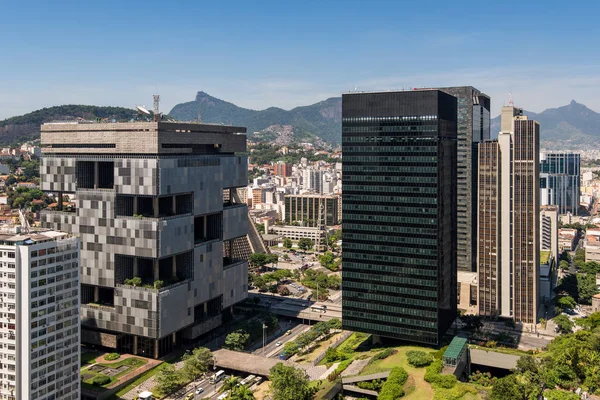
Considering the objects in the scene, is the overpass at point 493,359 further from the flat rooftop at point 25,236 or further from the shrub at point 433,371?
the flat rooftop at point 25,236

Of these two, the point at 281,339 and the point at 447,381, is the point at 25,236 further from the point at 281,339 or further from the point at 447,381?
the point at 447,381

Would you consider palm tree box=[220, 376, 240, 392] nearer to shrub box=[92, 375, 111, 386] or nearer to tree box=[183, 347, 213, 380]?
tree box=[183, 347, 213, 380]

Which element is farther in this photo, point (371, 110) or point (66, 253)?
point (371, 110)

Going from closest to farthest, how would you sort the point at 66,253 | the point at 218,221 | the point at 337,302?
the point at 66,253 < the point at 218,221 < the point at 337,302

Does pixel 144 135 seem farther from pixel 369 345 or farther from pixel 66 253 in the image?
pixel 369 345

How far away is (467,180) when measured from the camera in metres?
187

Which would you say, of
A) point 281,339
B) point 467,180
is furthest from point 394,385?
point 467,180

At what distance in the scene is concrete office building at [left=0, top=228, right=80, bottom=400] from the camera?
269 feet

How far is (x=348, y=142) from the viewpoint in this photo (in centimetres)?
12638

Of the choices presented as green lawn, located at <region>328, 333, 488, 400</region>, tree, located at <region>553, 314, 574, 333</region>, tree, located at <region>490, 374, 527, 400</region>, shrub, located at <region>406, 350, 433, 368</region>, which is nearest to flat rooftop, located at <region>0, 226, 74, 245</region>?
green lawn, located at <region>328, 333, 488, 400</region>

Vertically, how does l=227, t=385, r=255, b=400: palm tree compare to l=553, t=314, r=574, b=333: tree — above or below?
above

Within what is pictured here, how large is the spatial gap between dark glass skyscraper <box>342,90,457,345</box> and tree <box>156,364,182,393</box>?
41.3 metres

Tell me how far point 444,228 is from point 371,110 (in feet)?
101

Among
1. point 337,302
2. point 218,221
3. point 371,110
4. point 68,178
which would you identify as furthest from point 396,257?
point 68,178
